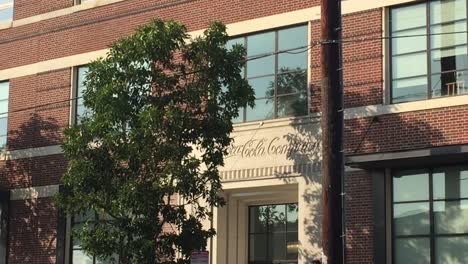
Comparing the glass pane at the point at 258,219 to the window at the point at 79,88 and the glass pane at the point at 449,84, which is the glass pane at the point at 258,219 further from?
the window at the point at 79,88

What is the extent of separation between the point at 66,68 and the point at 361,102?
965 centimetres

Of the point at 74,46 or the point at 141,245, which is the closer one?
the point at 141,245

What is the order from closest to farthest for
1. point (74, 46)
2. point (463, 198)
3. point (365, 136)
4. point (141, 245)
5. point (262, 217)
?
point (141, 245), point (463, 198), point (365, 136), point (262, 217), point (74, 46)

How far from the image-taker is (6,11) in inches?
1041

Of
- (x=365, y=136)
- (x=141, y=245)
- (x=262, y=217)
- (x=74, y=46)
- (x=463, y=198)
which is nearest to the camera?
(x=141, y=245)

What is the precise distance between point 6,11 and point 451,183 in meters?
15.7

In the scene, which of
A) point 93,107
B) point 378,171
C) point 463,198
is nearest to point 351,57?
point 378,171

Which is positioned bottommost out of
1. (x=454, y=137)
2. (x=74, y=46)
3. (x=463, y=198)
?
(x=463, y=198)

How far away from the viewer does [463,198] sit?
669 inches

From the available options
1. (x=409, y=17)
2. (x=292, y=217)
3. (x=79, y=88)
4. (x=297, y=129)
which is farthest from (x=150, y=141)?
(x=79, y=88)

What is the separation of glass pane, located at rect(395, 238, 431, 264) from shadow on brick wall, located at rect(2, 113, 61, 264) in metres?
10.2

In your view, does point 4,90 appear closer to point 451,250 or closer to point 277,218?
point 277,218

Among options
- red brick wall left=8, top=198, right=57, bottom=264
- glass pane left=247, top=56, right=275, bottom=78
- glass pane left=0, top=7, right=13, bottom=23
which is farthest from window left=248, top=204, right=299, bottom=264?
glass pane left=0, top=7, right=13, bottom=23

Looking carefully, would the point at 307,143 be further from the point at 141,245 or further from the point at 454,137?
the point at 141,245
